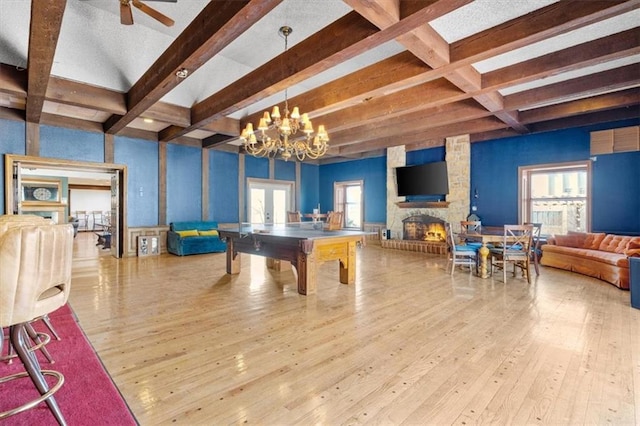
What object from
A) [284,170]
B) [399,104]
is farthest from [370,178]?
[399,104]

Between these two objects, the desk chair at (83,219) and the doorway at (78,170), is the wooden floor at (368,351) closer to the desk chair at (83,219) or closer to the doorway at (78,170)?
the doorway at (78,170)

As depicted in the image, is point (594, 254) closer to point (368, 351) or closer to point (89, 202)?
point (368, 351)

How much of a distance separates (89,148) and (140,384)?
6.63m

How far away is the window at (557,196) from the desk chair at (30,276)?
7922mm

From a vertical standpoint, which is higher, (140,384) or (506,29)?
(506,29)

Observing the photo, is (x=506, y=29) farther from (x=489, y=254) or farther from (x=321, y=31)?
(x=489, y=254)

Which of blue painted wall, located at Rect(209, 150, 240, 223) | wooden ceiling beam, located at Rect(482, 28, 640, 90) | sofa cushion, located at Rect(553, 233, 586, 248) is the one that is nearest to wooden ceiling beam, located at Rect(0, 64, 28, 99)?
blue painted wall, located at Rect(209, 150, 240, 223)

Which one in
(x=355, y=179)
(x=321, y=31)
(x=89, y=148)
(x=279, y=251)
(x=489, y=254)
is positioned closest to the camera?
(x=321, y=31)

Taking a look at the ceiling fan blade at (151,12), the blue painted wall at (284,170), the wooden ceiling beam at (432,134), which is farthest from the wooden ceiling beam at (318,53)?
the blue painted wall at (284,170)

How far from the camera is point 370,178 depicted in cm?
1004

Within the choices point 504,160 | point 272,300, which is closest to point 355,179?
point 504,160

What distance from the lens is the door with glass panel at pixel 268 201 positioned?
9.82 metres

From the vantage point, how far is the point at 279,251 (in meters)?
4.48

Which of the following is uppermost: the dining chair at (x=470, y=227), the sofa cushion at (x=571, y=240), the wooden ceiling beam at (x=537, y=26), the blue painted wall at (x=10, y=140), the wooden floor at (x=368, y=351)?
the wooden ceiling beam at (x=537, y=26)
